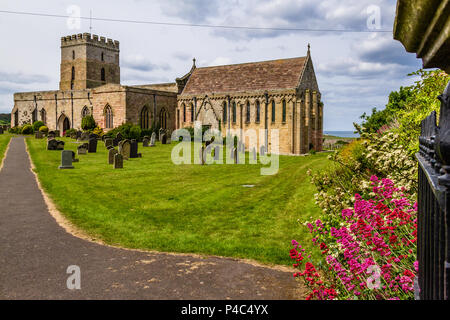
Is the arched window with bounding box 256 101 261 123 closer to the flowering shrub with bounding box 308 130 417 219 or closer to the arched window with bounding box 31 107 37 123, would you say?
the flowering shrub with bounding box 308 130 417 219

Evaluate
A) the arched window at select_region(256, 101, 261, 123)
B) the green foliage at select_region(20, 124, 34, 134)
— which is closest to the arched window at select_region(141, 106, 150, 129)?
the arched window at select_region(256, 101, 261, 123)

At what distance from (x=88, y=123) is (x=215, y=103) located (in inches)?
608

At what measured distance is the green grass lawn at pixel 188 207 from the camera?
8155mm

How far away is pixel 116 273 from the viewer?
6348 mm

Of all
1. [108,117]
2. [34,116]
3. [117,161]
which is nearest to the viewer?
[117,161]

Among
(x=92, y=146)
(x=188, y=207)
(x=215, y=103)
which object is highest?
(x=215, y=103)

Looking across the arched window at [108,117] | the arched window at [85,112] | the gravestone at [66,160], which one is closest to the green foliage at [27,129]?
the arched window at [85,112]

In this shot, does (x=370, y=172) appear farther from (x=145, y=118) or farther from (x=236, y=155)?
(x=145, y=118)

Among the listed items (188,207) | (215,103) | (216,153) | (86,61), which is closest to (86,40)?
(86,61)

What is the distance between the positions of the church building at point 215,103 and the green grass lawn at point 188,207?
18.8 metres

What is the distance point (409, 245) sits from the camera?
16.9 feet

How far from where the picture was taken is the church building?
3778 centimetres

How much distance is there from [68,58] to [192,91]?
27.6 meters

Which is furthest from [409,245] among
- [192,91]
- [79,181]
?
[192,91]
